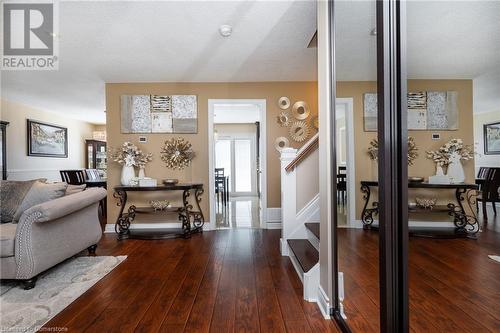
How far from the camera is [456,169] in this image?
77 centimetres

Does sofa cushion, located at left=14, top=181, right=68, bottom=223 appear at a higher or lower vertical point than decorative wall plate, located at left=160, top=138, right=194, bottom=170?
lower

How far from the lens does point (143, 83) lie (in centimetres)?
446

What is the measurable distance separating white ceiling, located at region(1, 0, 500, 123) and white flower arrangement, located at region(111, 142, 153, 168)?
1102 mm

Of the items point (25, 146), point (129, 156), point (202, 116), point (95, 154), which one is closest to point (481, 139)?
point (202, 116)

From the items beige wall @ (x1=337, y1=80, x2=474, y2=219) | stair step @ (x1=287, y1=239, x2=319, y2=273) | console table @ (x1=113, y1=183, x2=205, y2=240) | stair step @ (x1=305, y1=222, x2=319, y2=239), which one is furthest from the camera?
console table @ (x1=113, y1=183, x2=205, y2=240)

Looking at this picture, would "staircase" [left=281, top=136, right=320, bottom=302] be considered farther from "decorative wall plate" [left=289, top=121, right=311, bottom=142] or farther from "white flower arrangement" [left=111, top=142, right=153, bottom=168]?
"white flower arrangement" [left=111, top=142, right=153, bottom=168]

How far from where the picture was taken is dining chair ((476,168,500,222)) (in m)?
0.66

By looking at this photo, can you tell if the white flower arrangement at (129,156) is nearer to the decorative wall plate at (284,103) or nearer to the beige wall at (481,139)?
the decorative wall plate at (284,103)

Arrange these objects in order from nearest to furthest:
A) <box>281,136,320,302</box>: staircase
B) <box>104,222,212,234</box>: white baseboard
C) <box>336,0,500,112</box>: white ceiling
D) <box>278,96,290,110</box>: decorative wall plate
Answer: <box>336,0,500,112</box>: white ceiling < <box>281,136,320,302</box>: staircase < <box>104,222,212,234</box>: white baseboard < <box>278,96,290,110</box>: decorative wall plate

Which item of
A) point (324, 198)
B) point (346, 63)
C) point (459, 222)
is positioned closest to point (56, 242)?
point (324, 198)

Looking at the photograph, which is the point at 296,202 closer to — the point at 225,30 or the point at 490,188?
the point at 225,30

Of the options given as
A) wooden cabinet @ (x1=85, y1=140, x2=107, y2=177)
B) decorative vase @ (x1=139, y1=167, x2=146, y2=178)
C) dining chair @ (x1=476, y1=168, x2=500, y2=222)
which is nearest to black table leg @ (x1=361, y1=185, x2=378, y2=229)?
dining chair @ (x1=476, y1=168, x2=500, y2=222)

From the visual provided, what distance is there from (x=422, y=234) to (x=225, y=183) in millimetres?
6081

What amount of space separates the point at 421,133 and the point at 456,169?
20cm
